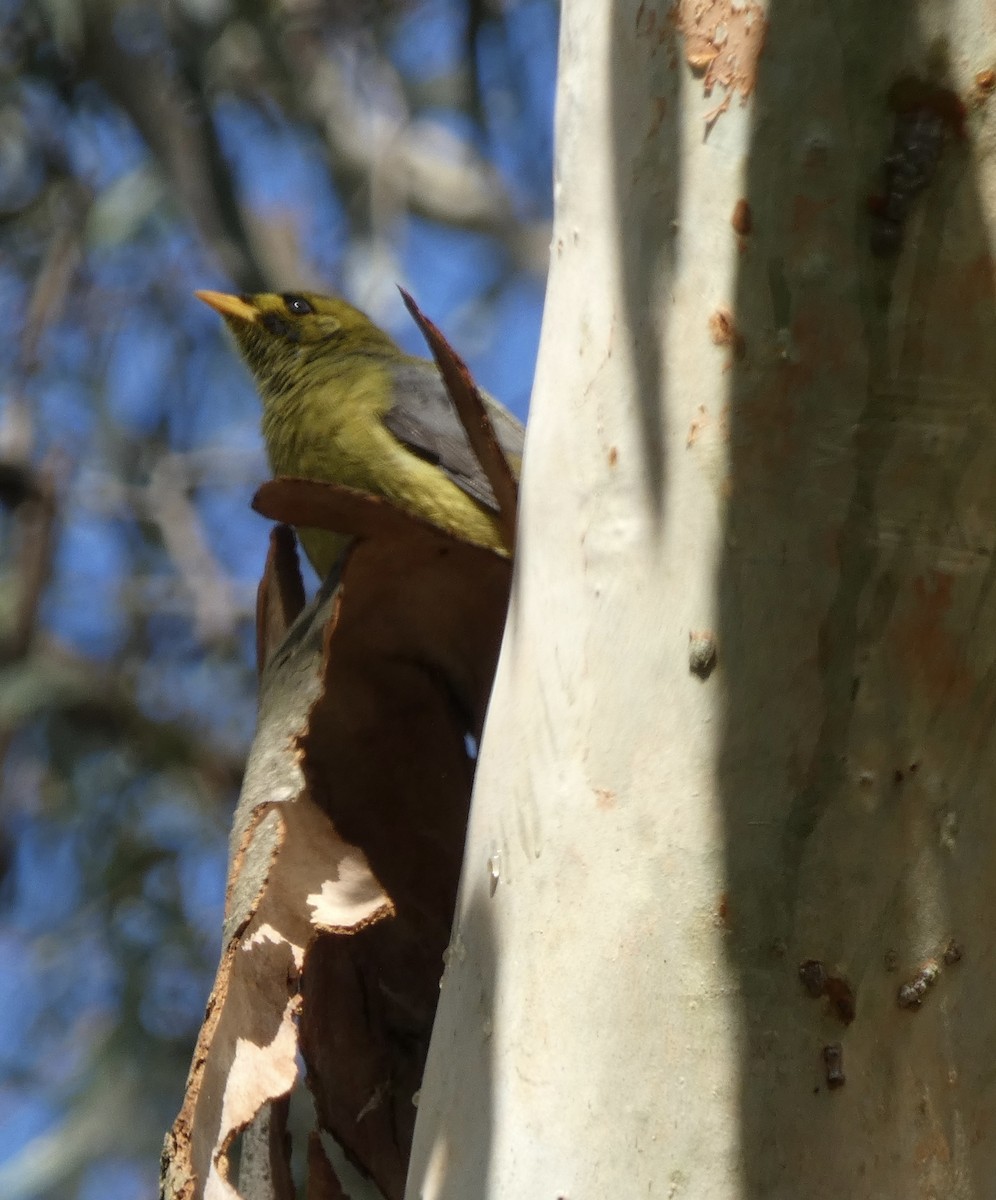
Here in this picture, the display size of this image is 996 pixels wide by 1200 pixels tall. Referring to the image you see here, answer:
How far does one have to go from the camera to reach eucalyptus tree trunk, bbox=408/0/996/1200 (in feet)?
4.28

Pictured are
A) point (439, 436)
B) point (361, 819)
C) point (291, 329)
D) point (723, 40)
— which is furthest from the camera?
point (291, 329)

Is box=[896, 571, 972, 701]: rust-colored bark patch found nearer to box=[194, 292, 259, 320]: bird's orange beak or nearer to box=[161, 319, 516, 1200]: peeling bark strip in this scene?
box=[161, 319, 516, 1200]: peeling bark strip

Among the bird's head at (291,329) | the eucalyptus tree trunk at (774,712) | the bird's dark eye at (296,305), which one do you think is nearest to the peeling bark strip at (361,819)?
the eucalyptus tree trunk at (774,712)

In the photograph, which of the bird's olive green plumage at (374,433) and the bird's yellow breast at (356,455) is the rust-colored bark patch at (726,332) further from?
the bird's yellow breast at (356,455)

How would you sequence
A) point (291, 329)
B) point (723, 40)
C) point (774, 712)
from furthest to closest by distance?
point (291, 329), point (723, 40), point (774, 712)

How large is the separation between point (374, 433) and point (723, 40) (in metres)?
1.97

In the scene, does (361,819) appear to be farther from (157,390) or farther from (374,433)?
(157,390)

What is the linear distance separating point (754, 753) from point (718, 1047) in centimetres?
24

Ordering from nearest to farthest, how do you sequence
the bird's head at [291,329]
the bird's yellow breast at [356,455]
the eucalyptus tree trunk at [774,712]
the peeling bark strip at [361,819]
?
the eucalyptus tree trunk at [774,712] → the peeling bark strip at [361,819] → the bird's yellow breast at [356,455] → the bird's head at [291,329]

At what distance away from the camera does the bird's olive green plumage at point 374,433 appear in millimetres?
3289

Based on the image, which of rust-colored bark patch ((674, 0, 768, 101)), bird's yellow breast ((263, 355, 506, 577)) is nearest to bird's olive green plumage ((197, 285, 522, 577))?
bird's yellow breast ((263, 355, 506, 577))

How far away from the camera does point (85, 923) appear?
17.2 feet

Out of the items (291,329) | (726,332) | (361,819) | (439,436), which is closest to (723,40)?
(726,332)

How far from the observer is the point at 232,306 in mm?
4504
